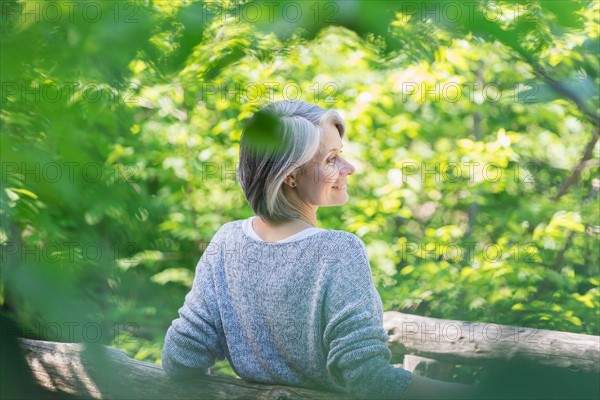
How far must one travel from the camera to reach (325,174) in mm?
1931

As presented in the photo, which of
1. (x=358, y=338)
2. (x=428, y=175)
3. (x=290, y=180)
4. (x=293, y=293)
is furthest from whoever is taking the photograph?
(x=428, y=175)

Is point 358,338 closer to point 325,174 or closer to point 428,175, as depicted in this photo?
point 325,174

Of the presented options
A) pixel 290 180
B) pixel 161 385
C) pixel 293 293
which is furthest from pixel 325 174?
pixel 161 385

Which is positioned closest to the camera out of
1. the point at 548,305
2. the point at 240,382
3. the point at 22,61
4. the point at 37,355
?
the point at 22,61

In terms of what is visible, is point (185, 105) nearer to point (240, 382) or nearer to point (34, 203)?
point (240, 382)

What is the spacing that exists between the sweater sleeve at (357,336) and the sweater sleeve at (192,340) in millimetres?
321

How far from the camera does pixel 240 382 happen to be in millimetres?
1837

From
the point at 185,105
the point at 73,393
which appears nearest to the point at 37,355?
the point at 73,393

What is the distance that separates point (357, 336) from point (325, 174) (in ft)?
1.54

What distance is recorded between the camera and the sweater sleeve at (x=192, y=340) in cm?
181

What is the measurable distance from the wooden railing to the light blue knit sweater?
64 millimetres

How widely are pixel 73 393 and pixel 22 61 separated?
1.24 meters

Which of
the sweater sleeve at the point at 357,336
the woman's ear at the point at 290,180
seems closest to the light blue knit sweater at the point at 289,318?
the sweater sleeve at the point at 357,336

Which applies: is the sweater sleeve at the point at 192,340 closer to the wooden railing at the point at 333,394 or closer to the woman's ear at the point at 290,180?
the wooden railing at the point at 333,394
